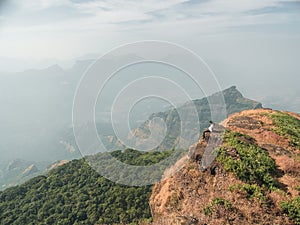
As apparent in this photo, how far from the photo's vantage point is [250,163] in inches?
448

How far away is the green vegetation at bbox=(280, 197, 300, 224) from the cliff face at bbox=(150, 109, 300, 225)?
0.26ft

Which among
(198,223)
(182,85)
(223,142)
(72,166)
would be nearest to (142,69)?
(182,85)

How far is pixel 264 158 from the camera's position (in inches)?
474

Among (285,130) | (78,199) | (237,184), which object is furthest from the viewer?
(78,199)

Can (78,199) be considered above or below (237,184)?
below

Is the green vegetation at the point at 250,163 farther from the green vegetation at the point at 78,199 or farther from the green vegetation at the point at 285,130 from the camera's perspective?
the green vegetation at the point at 78,199

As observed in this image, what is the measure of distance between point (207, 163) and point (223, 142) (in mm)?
1652

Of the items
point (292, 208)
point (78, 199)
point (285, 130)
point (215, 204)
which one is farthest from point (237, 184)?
point (78, 199)

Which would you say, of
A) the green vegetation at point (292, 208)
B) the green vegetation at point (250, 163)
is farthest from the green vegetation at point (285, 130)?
the green vegetation at point (292, 208)

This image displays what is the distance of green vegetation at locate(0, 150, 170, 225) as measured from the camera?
17391 mm

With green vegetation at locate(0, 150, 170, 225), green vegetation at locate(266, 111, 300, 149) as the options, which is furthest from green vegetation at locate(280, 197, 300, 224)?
green vegetation at locate(0, 150, 170, 225)

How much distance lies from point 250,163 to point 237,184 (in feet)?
4.76

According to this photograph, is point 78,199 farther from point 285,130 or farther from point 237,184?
point 285,130

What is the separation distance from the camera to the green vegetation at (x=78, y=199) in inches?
685
